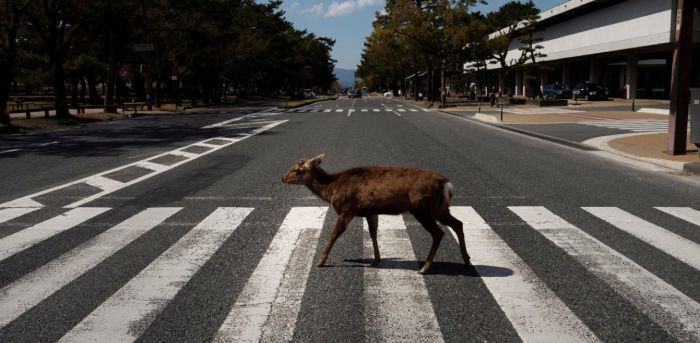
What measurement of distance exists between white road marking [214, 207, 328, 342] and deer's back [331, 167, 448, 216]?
2.72ft

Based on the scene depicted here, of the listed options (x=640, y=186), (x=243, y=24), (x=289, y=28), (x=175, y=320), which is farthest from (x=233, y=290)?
(x=289, y=28)

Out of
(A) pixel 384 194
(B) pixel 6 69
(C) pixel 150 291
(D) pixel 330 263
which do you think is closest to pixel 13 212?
(C) pixel 150 291

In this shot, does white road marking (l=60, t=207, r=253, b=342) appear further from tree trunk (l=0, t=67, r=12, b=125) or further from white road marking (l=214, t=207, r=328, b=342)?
tree trunk (l=0, t=67, r=12, b=125)

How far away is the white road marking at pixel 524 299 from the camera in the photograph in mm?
4152

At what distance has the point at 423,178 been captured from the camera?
17.6 feet

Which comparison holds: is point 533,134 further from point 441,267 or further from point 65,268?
point 65,268

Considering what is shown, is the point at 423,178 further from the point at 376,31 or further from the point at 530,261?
the point at 376,31

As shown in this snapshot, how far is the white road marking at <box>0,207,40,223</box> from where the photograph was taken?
26.9 ft

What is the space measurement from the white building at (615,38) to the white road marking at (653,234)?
32.9 metres

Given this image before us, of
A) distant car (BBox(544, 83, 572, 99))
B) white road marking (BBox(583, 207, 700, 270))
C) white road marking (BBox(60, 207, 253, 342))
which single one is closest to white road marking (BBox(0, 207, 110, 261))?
white road marking (BBox(60, 207, 253, 342))

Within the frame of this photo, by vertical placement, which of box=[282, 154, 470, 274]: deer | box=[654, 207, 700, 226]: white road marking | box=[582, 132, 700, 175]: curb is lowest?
box=[654, 207, 700, 226]: white road marking

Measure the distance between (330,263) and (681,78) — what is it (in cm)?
1232

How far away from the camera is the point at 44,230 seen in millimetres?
7387

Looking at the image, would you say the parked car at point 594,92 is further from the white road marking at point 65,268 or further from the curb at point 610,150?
the white road marking at point 65,268
